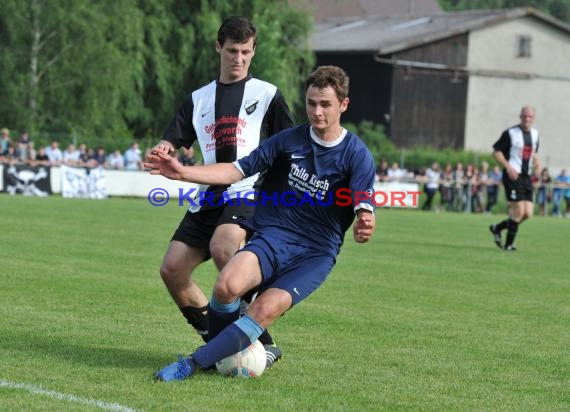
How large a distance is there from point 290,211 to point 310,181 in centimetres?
25

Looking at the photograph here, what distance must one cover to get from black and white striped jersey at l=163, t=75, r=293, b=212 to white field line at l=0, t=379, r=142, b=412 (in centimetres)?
188

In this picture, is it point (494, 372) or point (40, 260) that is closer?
point (494, 372)

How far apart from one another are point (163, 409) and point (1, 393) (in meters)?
0.89

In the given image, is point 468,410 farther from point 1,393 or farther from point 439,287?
point 439,287

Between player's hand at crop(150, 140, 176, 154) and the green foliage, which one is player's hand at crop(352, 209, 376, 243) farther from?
the green foliage

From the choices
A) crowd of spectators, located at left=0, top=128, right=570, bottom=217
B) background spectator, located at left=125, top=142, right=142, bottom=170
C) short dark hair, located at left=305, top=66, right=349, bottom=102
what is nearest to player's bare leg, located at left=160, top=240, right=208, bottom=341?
short dark hair, located at left=305, top=66, right=349, bottom=102

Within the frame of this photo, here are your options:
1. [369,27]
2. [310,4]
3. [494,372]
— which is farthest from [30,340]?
[369,27]

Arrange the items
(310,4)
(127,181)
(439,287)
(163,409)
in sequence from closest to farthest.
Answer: (163,409) → (439,287) → (127,181) → (310,4)

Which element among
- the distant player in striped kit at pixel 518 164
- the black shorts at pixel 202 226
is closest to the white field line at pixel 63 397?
the black shorts at pixel 202 226

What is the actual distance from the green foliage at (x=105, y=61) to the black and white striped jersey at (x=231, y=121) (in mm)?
29237

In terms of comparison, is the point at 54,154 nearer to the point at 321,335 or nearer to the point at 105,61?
the point at 105,61

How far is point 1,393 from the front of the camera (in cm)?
593

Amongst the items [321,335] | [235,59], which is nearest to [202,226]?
[235,59]

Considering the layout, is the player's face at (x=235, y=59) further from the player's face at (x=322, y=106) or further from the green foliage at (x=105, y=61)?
the green foliage at (x=105, y=61)
